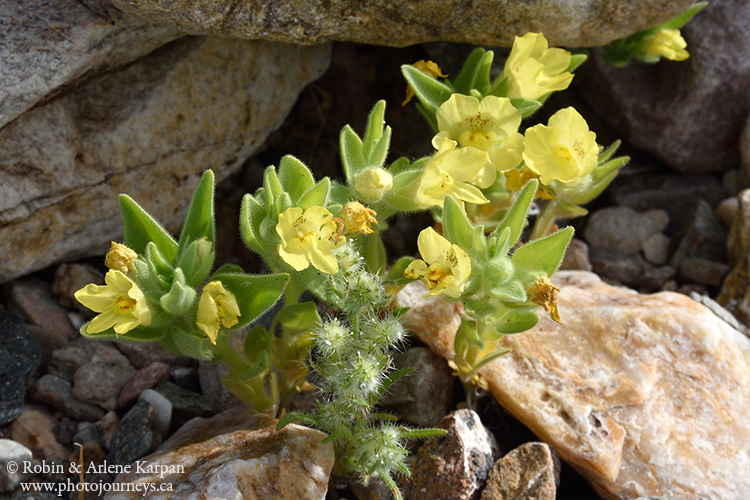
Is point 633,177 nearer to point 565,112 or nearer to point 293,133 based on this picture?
point 565,112

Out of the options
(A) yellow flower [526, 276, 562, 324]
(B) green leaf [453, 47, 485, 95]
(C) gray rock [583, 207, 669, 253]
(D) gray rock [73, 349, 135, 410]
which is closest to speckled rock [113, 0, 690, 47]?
(B) green leaf [453, 47, 485, 95]

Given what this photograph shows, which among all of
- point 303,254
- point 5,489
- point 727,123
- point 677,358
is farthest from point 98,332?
point 727,123

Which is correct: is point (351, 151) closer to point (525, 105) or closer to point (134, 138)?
point (525, 105)

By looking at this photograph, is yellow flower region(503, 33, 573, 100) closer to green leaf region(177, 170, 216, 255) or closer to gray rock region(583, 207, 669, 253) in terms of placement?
gray rock region(583, 207, 669, 253)

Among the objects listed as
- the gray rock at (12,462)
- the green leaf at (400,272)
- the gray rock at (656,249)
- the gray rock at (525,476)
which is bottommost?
the gray rock at (656,249)

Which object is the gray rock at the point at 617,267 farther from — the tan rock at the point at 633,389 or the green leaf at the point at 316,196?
the green leaf at the point at 316,196

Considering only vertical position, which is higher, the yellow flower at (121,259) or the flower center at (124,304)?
the yellow flower at (121,259)

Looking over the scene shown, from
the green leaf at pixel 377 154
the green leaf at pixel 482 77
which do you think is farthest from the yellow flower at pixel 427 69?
the green leaf at pixel 377 154

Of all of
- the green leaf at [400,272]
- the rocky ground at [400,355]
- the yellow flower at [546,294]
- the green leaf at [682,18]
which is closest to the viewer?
the yellow flower at [546,294]
